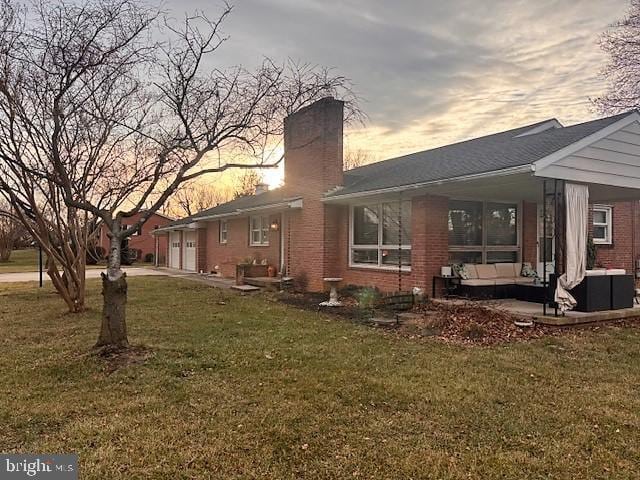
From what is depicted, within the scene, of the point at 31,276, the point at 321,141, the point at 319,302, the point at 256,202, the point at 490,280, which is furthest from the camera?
the point at 31,276

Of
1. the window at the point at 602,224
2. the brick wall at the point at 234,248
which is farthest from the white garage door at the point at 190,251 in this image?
the window at the point at 602,224

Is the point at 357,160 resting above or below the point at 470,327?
above

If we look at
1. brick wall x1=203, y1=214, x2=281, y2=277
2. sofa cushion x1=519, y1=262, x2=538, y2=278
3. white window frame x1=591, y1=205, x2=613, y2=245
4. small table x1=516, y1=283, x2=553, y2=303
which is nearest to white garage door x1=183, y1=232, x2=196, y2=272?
brick wall x1=203, y1=214, x2=281, y2=277

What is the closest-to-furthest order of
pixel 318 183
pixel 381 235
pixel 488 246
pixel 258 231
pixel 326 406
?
pixel 326 406, pixel 488 246, pixel 381 235, pixel 318 183, pixel 258 231

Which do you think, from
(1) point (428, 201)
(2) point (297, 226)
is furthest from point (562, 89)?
(2) point (297, 226)

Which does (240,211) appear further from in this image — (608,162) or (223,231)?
(608,162)

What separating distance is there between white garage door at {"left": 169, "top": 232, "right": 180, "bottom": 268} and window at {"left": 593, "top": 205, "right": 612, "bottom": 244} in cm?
2066

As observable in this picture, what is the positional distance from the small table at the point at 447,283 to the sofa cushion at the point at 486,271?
647 millimetres

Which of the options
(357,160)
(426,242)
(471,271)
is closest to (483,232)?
(471,271)

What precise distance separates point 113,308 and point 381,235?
7.41 meters

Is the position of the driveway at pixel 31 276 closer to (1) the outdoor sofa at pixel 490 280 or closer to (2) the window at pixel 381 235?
(2) the window at pixel 381 235

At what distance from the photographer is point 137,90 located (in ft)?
29.4

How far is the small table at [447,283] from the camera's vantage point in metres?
10.5

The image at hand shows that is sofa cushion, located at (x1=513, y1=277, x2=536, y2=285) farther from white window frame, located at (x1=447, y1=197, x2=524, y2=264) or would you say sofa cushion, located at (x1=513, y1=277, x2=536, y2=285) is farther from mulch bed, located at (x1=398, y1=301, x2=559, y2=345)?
mulch bed, located at (x1=398, y1=301, x2=559, y2=345)
